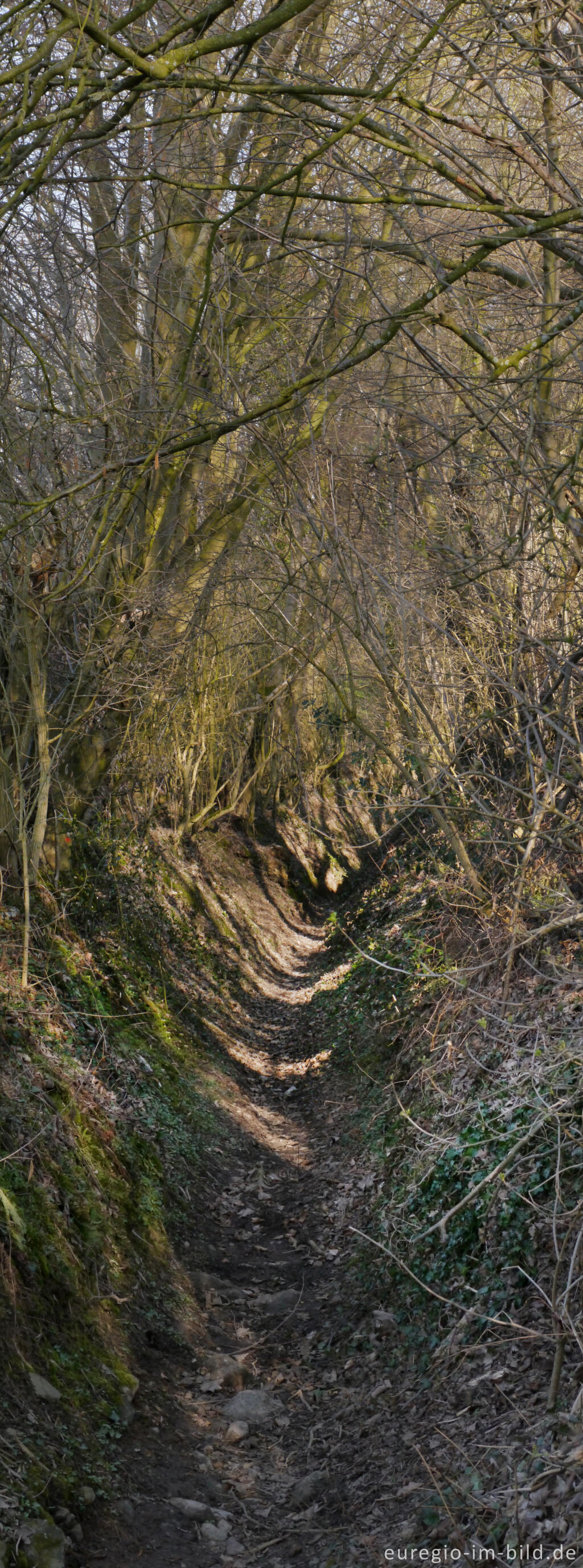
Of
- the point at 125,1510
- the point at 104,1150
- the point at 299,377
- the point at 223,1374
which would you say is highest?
the point at 299,377

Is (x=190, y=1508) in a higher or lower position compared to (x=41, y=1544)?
lower

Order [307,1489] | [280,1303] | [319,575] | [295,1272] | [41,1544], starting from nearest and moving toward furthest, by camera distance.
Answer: [41,1544] → [307,1489] → [280,1303] → [295,1272] → [319,575]

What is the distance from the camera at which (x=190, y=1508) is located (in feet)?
15.0

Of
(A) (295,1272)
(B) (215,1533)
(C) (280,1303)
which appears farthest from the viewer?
(A) (295,1272)

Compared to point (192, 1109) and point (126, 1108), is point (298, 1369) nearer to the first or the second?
point (126, 1108)

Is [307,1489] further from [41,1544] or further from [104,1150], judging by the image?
[104,1150]

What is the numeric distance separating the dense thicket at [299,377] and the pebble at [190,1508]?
331cm

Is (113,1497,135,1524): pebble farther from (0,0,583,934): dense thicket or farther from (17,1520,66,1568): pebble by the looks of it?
(0,0,583,934): dense thicket

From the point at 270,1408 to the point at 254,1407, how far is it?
93 millimetres

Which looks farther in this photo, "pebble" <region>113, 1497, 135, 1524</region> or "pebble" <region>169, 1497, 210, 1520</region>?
"pebble" <region>169, 1497, 210, 1520</region>

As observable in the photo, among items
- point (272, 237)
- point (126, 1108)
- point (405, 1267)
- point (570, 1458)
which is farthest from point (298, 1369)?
point (272, 237)

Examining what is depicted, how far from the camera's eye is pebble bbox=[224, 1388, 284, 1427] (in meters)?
5.38

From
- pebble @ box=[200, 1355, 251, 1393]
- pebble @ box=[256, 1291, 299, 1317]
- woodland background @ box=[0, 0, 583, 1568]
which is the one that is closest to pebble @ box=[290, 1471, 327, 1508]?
woodland background @ box=[0, 0, 583, 1568]

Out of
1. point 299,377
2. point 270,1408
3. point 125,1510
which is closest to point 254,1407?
point 270,1408
